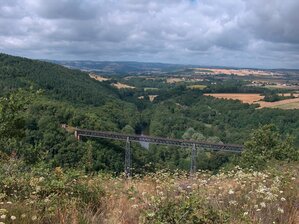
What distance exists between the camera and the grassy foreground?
3867 mm

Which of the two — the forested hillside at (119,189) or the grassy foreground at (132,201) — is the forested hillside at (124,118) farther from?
the grassy foreground at (132,201)

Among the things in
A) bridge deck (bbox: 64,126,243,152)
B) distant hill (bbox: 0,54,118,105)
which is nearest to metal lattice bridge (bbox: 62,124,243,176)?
bridge deck (bbox: 64,126,243,152)

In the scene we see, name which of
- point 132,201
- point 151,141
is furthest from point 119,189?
point 151,141

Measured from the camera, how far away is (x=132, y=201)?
4879 mm

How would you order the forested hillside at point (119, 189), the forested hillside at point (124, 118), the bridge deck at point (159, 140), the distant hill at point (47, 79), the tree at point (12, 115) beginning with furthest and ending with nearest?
the distant hill at point (47, 79), the forested hillside at point (124, 118), the bridge deck at point (159, 140), the tree at point (12, 115), the forested hillside at point (119, 189)

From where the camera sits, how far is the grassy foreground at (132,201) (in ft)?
12.7

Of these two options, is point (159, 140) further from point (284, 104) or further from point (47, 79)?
point (47, 79)

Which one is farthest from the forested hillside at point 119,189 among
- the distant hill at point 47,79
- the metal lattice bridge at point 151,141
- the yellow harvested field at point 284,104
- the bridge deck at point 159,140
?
the yellow harvested field at point 284,104

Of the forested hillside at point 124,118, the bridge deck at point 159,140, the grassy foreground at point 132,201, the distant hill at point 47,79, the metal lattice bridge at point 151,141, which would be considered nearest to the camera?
the grassy foreground at point 132,201

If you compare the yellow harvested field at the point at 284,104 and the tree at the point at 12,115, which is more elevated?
the tree at the point at 12,115

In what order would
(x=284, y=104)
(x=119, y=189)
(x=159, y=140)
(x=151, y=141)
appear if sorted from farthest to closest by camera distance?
(x=284, y=104) < (x=159, y=140) < (x=151, y=141) < (x=119, y=189)

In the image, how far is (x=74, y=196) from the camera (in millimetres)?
4699

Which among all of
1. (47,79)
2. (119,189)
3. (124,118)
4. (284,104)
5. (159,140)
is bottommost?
(124,118)

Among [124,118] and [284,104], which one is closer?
[124,118]
